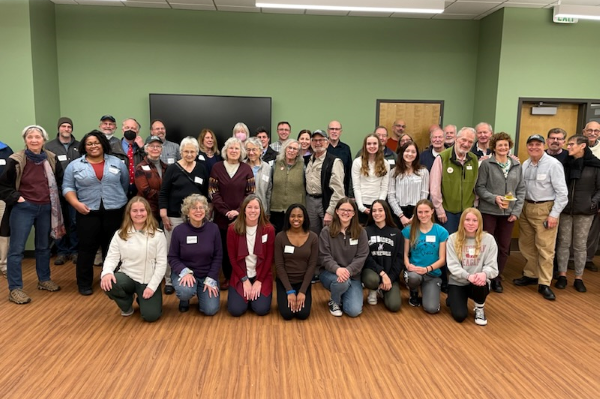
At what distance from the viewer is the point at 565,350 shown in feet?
9.96

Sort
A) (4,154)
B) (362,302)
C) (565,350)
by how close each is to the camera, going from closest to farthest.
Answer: (565,350)
(362,302)
(4,154)

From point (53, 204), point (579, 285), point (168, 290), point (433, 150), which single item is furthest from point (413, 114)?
point (53, 204)

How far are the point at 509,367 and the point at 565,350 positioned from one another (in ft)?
1.98

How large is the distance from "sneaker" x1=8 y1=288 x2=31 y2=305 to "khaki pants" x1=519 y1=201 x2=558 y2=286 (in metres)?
4.88

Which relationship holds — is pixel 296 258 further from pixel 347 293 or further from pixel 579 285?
pixel 579 285

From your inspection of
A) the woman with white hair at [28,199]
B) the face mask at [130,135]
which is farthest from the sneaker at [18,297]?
the face mask at [130,135]

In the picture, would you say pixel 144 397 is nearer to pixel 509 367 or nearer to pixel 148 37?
pixel 509 367

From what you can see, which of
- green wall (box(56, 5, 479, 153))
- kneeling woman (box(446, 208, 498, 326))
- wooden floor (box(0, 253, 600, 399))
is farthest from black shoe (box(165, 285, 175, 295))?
green wall (box(56, 5, 479, 153))

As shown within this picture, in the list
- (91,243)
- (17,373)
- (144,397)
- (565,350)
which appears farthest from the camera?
(91,243)

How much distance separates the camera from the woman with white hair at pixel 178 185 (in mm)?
3875

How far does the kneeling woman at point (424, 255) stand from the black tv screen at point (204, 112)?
304cm

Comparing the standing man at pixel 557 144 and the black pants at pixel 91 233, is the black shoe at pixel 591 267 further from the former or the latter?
the black pants at pixel 91 233

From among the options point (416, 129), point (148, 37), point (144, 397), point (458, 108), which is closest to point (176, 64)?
point (148, 37)

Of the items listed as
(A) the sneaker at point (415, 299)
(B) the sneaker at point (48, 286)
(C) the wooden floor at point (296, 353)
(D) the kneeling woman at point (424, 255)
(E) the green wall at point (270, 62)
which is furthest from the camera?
(E) the green wall at point (270, 62)
